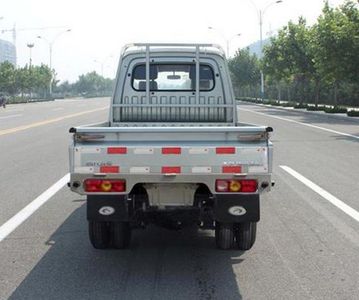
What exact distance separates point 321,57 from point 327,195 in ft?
90.2

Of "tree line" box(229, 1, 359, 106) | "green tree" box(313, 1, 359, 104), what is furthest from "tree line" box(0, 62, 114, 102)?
"green tree" box(313, 1, 359, 104)

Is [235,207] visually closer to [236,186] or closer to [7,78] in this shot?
[236,186]

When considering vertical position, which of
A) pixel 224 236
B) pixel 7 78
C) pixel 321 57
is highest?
pixel 7 78

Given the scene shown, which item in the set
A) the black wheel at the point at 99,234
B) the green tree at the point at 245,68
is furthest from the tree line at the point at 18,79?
the black wheel at the point at 99,234

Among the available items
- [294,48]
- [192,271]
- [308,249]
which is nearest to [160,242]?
[192,271]

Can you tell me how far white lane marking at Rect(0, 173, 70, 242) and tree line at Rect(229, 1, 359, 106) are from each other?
25671 millimetres

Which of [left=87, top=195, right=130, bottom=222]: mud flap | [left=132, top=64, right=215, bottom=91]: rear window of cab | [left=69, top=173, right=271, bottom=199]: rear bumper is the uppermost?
[left=132, top=64, right=215, bottom=91]: rear window of cab

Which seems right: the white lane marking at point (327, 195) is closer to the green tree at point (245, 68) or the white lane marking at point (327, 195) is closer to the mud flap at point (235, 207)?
the mud flap at point (235, 207)

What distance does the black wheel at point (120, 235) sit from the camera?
19.4 feet

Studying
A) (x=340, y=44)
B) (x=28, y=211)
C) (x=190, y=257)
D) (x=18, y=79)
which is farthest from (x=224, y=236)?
(x=18, y=79)

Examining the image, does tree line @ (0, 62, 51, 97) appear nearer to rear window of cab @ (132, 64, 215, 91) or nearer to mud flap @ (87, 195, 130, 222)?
rear window of cab @ (132, 64, 215, 91)

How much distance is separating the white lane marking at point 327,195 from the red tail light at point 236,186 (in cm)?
287

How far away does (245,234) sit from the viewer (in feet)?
19.4

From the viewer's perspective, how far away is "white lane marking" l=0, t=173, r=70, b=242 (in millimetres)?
7082
